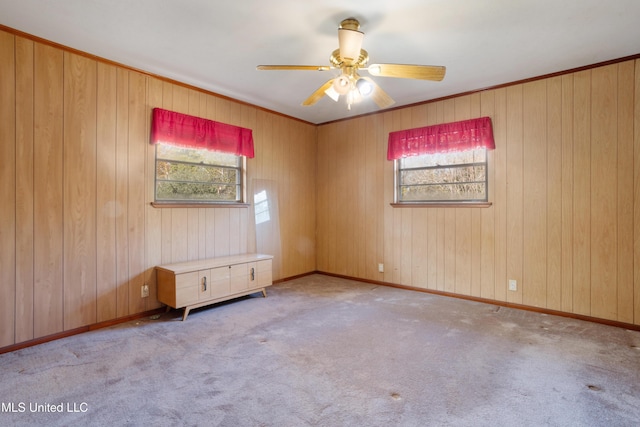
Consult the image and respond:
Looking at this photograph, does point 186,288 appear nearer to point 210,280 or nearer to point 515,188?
point 210,280

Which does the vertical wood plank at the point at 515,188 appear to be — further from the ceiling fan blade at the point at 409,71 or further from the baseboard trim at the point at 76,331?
the baseboard trim at the point at 76,331

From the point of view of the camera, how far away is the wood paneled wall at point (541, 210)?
313cm

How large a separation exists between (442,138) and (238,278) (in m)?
3.10

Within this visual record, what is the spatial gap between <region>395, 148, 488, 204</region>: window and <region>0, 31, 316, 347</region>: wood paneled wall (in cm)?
266

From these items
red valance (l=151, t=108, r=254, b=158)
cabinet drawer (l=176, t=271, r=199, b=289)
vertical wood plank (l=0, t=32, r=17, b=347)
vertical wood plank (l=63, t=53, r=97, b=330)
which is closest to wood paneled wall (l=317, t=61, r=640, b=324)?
red valance (l=151, t=108, r=254, b=158)

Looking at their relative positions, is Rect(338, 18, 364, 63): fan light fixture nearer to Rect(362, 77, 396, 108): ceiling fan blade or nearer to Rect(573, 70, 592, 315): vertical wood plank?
Rect(362, 77, 396, 108): ceiling fan blade

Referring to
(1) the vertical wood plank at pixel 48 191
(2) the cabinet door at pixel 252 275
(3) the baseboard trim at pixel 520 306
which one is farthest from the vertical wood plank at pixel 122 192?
(3) the baseboard trim at pixel 520 306

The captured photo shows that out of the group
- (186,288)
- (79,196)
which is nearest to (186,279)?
(186,288)

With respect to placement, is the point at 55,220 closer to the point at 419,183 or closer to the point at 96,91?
the point at 96,91

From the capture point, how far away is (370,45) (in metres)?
2.89

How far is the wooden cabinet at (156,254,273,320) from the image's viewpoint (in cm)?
334

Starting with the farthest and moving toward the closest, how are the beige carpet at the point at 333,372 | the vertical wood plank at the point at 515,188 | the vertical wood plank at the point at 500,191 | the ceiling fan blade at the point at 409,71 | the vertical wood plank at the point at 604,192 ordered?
the vertical wood plank at the point at 500,191, the vertical wood plank at the point at 515,188, the vertical wood plank at the point at 604,192, the ceiling fan blade at the point at 409,71, the beige carpet at the point at 333,372

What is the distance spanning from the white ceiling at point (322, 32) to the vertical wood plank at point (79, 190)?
0.97ft

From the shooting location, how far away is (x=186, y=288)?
3359 mm
